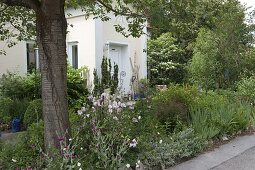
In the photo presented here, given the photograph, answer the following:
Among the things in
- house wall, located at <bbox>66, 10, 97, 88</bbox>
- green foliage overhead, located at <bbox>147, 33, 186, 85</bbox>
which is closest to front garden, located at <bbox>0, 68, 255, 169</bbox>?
house wall, located at <bbox>66, 10, 97, 88</bbox>

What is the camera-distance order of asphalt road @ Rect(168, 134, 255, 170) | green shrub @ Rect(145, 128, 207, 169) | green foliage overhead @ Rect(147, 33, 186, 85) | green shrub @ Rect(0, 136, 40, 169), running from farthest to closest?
1. green foliage overhead @ Rect(147, 33, 186, 85)
2. asphalt road @ Rect(168, 134, 255, 170)
3. green shrub @ Rect(145, 128, 207, 169)
4. green shrub @ Rect(0, 136, 40, 169)

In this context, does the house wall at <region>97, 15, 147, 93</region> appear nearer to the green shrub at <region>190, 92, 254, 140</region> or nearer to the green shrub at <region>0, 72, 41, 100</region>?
the green shrub at <region>0, 72, 41, 100</region>

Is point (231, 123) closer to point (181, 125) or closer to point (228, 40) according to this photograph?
point (181, 125)

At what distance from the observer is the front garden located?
464 cm

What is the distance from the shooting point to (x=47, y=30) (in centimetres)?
457

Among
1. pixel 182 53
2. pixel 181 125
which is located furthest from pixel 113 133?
pixel 182 53

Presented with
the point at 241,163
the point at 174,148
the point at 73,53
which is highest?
the point at 73,53

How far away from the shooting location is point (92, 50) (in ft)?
41.4

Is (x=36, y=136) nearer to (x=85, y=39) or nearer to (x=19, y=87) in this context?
(x=19, y=87)

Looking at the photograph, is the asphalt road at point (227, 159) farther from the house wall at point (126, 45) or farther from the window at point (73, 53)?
the window at point (73, 53)

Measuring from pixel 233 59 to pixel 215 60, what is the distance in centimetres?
65

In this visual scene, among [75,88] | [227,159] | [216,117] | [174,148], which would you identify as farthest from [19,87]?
[227,159]

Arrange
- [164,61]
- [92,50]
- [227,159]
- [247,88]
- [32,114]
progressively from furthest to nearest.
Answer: [164,61] < [92,50] < [247,88] < [32,114] < [227,159]

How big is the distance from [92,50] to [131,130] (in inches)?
291
